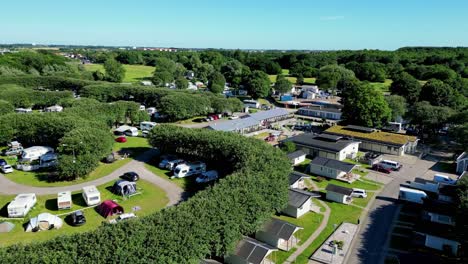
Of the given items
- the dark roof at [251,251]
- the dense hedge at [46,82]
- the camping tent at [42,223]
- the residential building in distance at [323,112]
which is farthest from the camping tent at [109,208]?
the dense hedge at [46,82]

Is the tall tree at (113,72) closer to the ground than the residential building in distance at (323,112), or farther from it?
farther from it

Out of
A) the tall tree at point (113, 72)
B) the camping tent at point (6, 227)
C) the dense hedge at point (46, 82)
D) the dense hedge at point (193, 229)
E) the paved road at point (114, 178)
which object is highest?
the tall tree at point (113, 72)

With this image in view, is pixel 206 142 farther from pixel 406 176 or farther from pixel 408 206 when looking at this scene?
pixel 406 176

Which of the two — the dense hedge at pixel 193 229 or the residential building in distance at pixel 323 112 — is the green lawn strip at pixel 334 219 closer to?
the dense hedge at pixel 193 229

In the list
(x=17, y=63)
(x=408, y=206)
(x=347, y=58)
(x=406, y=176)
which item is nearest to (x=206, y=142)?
(x=408, y=206)

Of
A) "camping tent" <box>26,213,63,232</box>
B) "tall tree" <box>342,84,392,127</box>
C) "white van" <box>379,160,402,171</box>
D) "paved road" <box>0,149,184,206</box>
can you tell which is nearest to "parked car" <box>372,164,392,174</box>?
"white van" <box>379,160,402,171</box>

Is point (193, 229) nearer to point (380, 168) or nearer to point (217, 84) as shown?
point (380, 168)

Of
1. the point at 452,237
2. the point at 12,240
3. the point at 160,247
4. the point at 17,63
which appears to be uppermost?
the point at 17,63

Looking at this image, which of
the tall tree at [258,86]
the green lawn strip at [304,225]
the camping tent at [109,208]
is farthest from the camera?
the tall tree at [258,86]
